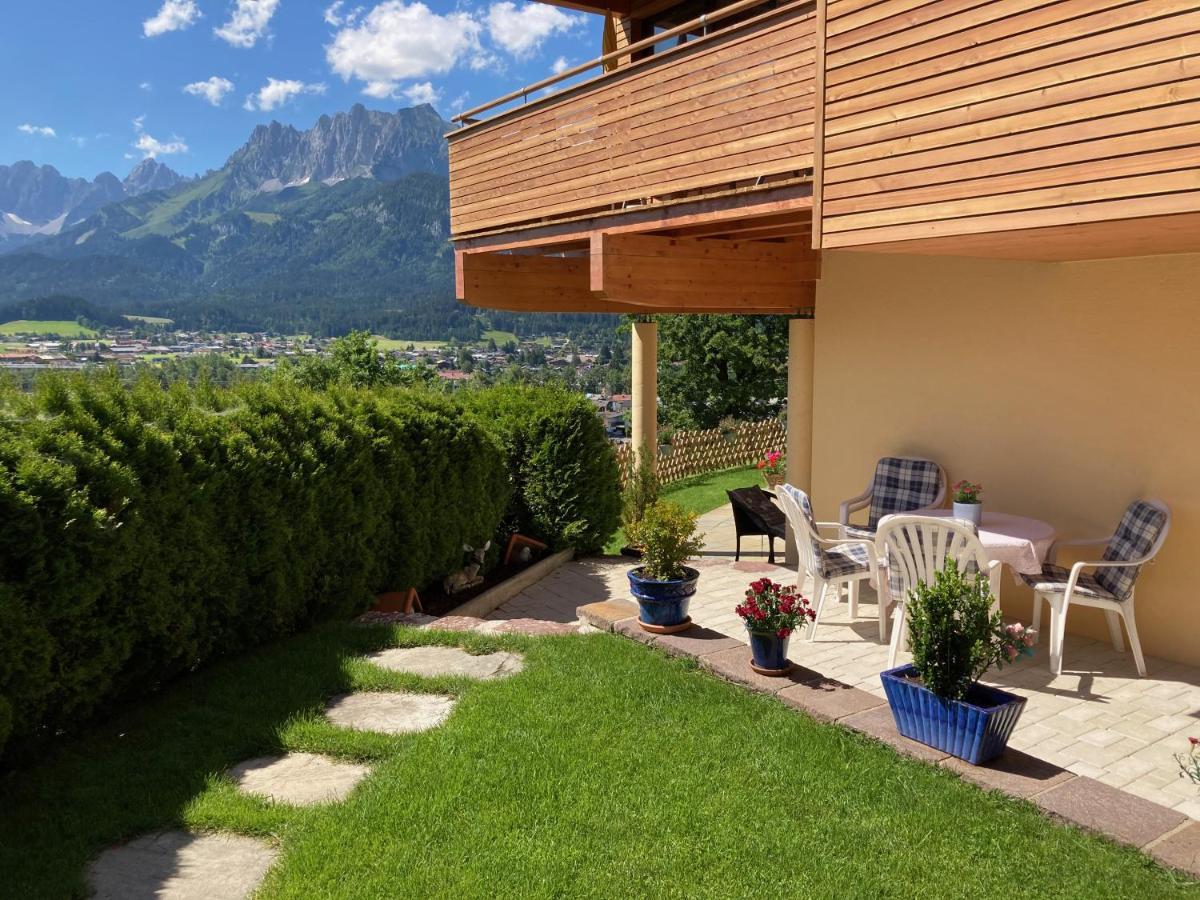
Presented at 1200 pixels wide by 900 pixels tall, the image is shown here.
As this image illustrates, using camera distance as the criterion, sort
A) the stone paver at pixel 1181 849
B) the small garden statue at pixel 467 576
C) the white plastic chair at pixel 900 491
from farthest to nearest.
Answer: the small garden statue at pixel 467 576 → the white plastic chair at pixel 900 491 → the stone paver at pixel 1181 849

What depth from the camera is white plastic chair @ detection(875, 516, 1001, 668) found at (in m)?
5.46

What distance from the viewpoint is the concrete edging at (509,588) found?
7.91 m

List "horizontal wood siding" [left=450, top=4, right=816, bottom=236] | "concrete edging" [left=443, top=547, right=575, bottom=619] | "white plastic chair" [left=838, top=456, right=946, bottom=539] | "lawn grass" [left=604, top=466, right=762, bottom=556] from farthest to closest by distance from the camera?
1. "lawn grass" [left=604, top=466, right=762, bottom=556]
2. "concrete edging" [left=443, top=547, right=575, bottom=619]
3. "white plastic chair" [left=838, top=456, right=946, bottom=539]
4. "horizontal wood siding" [left=450, top=4, right=816, bottom=236]

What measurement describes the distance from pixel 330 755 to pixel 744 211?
449 cm

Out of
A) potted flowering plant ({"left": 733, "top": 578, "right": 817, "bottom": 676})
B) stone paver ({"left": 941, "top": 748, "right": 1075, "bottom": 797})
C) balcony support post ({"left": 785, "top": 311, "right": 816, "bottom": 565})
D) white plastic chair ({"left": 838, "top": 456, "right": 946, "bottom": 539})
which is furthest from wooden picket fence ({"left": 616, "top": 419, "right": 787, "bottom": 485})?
stone paver ({"left": 941, "top": 748, "right": 1075, "bottom": 797})

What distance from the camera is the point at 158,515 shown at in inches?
189

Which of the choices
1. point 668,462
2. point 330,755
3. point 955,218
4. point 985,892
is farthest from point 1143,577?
point 668,462

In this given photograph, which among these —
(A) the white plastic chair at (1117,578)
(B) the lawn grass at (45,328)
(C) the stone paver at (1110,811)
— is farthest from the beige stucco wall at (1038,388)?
(B) the lawn grass at (45,328)

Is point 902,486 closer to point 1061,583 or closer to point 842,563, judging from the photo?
point 842,563

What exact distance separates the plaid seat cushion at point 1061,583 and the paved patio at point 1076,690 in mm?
531

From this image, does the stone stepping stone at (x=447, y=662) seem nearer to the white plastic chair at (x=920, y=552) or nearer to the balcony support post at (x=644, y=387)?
the white plastic chair at (x=920, y=552)

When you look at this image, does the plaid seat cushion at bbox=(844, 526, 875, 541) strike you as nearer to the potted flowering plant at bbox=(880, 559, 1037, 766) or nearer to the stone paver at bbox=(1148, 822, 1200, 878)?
the potted flowering plant at bbox=(880, 559, 1037, 766)

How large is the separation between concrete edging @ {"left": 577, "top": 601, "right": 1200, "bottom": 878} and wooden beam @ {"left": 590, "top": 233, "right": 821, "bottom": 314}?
10.9 feet

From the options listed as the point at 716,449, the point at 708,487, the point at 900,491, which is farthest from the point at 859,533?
the point at 716,449
